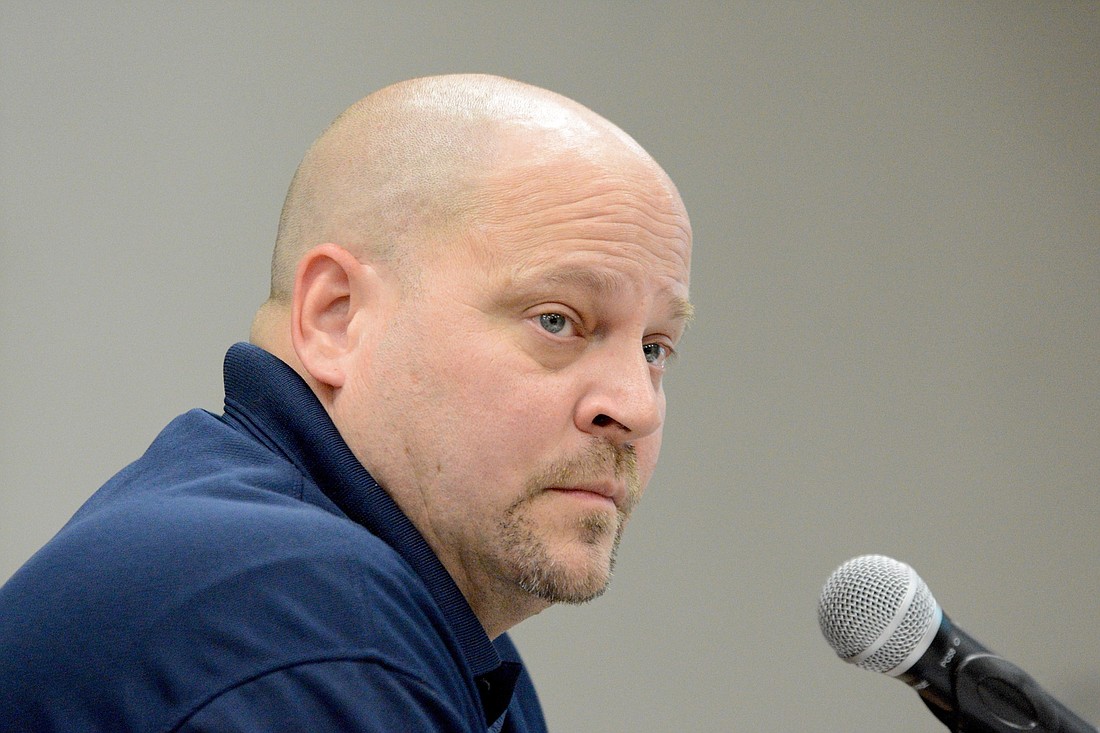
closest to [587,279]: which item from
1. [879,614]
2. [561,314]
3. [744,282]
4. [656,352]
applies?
[561,314]

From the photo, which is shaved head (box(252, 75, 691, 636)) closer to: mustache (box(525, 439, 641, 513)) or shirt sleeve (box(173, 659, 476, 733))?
mustache (box(525, 439, 641, 513))

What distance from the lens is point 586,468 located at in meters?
1.05

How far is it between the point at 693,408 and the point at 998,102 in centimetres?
121

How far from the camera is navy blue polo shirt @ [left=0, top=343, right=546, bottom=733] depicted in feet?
2.23

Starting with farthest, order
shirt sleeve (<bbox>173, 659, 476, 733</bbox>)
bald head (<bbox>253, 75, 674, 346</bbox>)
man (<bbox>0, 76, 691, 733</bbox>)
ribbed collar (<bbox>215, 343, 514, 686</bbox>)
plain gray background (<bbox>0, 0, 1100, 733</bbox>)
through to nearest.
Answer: plain gray background (<bbox>0, 0, 1100, 733</bbox>), bald head (<bbox>253, 75, 674, 346</bbox>), ribbed collar (<bbox>215, 343, 514, 686</bbox>), man (<bbox>0, 76, 691, 733</bbox>), shirt sleeve (<bbox>173, 659, 476, 733</bbox>)

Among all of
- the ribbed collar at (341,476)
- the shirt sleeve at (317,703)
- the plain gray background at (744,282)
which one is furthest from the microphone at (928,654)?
the plain gray background at (744,282)

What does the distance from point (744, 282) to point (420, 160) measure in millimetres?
1923

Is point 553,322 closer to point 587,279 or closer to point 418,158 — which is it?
point 587,279

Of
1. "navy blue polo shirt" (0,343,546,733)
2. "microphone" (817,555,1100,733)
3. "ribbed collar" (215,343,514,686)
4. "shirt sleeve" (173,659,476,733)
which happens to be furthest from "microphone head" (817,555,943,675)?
"shirt sleeve" (173,659,476,733)

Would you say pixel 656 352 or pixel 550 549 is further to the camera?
pixel 656 352

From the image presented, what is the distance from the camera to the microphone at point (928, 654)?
3.71ft

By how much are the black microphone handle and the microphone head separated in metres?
0.01

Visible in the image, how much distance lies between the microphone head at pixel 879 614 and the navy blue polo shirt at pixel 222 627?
501 millimetres

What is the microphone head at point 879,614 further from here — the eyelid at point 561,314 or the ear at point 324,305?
the ear at point 324,305
